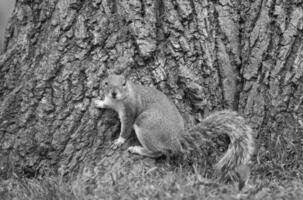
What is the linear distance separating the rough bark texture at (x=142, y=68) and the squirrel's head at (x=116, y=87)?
0.12 meters

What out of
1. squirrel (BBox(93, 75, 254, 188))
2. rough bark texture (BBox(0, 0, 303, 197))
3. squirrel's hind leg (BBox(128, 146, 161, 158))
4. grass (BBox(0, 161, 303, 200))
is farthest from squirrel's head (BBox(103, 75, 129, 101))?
grass (BBox(0, 161, 303, 200))

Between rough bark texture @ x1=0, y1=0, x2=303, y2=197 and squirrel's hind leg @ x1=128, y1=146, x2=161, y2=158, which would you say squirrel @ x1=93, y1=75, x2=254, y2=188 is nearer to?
squirrel's hind leg @ x1=128, y1=146, x2=161, y2=158

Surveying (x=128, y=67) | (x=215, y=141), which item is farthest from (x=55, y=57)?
(x=215, y=141)

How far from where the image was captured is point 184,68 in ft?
15.2

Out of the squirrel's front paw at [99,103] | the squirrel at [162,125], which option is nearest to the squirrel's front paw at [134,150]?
the squirrel at [162,125]

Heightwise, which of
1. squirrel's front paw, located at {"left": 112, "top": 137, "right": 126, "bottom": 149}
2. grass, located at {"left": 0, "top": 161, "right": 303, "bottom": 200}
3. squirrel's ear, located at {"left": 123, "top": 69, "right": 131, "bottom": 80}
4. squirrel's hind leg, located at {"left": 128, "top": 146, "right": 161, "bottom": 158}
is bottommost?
grass, located at {"left": 0, "top": 161, "right": 303, "bottom": 200}

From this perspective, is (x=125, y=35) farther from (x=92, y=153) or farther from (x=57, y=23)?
(x=92, y=153)

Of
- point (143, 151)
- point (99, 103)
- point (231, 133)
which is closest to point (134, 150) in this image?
point (143, 151)

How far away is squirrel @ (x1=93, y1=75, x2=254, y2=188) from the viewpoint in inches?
176

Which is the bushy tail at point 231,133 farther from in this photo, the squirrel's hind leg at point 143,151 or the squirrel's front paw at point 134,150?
the squirrel's front paw at point 134,150

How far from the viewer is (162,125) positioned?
459 centimetres

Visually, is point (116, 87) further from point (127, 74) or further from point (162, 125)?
point (162, 125)

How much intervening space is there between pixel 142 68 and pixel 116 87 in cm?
32

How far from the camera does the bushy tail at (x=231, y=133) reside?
14.5ft
